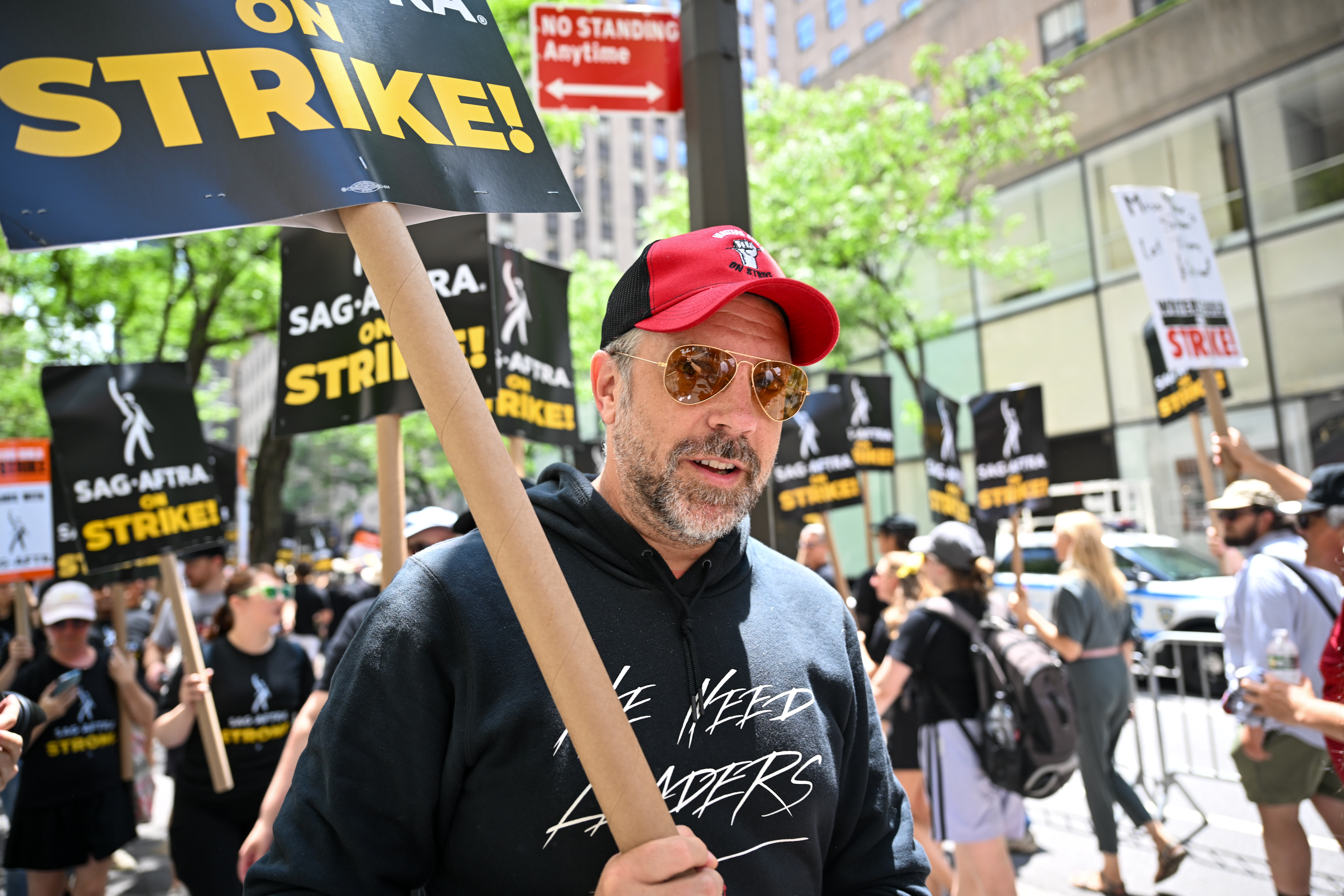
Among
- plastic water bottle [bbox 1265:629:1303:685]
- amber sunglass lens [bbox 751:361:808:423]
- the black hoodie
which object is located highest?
amber sunglass lens [bbox 751:361:808:423]

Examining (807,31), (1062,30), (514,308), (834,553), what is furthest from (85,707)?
(807,31)

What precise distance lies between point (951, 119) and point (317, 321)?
16337mm

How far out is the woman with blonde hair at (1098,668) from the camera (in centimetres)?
566

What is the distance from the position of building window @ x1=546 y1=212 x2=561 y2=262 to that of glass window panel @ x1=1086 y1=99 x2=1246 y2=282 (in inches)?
1811

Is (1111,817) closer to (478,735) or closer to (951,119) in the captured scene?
(478,735)

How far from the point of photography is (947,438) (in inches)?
330

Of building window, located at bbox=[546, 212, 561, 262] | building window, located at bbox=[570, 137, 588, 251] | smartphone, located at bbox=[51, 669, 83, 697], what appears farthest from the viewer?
building window, located at bbox=[570, 137, 588, 251]

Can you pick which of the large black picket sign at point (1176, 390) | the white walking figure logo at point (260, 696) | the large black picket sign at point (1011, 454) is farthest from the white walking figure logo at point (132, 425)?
the large black picket sign at point (1011, 454)

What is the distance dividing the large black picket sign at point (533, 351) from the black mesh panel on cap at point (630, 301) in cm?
291

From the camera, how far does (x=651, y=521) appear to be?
1712 mm

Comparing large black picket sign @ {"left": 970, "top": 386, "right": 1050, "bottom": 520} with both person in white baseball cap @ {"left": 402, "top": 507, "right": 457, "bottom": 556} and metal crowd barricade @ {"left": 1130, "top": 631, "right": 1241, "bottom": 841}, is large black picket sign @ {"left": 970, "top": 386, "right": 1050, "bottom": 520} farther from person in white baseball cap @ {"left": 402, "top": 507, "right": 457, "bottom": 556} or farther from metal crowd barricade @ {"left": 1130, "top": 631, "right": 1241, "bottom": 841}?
person in white baseball cap @ {"left": 402, "top": 507, "right": 457, "bottom": 556}

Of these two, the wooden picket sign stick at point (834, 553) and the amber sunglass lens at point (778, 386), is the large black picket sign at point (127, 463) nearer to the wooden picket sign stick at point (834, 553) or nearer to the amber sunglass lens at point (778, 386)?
the wooden picket sign stick at point (834, 553)

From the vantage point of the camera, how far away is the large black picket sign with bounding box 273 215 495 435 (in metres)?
3.81

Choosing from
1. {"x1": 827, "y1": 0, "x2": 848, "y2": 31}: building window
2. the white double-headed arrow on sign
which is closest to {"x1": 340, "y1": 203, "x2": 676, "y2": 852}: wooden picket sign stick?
the white double-headed arrow on sign
